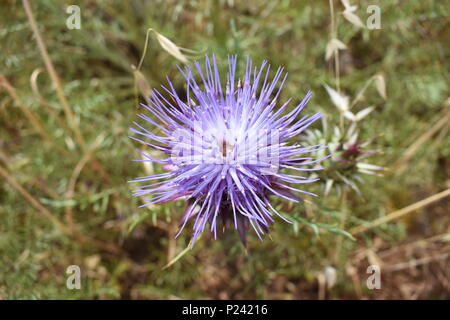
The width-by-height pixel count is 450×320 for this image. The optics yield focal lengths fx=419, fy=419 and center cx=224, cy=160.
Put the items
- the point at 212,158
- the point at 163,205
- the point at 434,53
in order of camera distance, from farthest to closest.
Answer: the point at 434,53 → the point at 163,205 → the point at 212,158

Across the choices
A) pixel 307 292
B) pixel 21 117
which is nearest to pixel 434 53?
pixel 307 292

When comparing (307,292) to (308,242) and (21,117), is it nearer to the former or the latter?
(308,242)

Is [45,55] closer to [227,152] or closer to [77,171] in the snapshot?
[77,171]

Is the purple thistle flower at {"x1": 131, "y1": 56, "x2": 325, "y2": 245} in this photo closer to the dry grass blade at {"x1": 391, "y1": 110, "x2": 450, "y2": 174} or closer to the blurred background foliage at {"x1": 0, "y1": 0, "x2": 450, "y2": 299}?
the blurred background foliage at {"x1": 0, "y1": 0, "x2": 450, "y2": 299}
